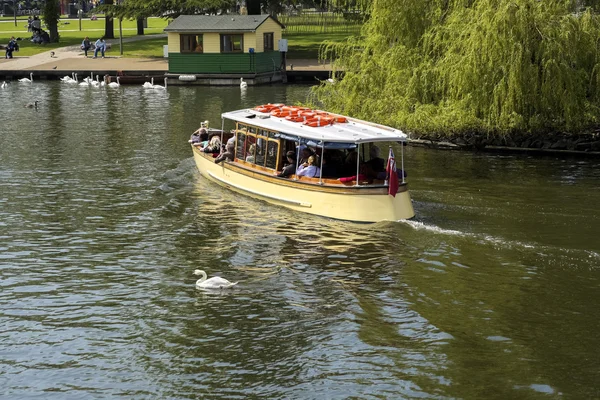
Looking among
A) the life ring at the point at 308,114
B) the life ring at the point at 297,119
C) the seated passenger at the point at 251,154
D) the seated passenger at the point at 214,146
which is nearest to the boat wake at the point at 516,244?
the life ring at the point at 297,119

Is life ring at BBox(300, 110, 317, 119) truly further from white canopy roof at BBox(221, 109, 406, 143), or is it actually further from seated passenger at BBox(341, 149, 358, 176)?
seated passenger at BBox(341, 149, 358, 176)

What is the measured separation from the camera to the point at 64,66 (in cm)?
7525

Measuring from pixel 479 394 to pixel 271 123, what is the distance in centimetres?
1609

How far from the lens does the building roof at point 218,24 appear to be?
218ft

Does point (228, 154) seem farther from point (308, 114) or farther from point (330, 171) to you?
point (330, 171)

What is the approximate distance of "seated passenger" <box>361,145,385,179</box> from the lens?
27.9 m

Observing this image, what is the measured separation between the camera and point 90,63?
76.7 metres

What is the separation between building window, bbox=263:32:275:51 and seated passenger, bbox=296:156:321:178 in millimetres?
41584

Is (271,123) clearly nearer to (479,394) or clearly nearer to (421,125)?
(421,125)

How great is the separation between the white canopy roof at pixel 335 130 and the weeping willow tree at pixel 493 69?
861 centimetres

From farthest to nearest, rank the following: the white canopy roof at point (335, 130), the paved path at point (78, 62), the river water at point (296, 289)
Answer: the paved path at point (78, 62) → the white canopy roof at point (335, 130) → the river water at point (296, 289)

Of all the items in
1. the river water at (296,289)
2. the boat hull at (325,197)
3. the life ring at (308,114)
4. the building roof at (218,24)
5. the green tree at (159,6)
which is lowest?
the river water at (296,289)

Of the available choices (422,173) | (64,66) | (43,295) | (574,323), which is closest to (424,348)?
(574,323)

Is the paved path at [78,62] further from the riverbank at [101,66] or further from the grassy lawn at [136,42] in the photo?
the grassy lawn at [136,42]
